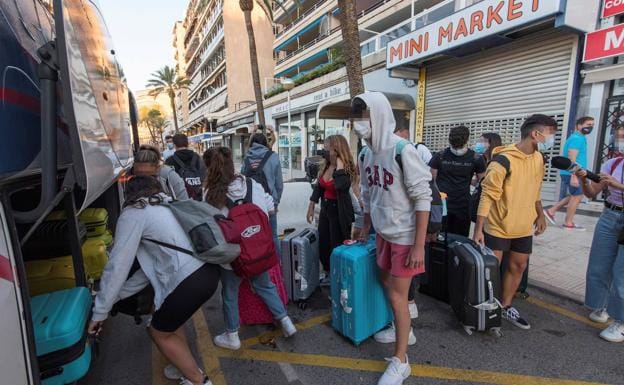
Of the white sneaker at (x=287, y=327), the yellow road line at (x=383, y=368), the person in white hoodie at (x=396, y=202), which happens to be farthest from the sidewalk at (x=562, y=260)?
the white sneaker at (x=287, y=327)

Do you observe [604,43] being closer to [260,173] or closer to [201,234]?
[260,173]

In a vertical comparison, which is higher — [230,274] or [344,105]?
[344,105]

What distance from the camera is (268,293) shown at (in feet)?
9.06

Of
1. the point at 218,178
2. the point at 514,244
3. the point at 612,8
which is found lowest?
the point at 514,244

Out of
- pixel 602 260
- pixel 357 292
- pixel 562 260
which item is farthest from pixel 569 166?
pixel 562 260

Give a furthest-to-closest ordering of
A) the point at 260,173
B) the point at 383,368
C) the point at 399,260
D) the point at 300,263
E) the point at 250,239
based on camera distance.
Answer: the point at 260,173 → the point at 300,263 → the point at 383,368 → the point at 250,239 → the point at 399,260

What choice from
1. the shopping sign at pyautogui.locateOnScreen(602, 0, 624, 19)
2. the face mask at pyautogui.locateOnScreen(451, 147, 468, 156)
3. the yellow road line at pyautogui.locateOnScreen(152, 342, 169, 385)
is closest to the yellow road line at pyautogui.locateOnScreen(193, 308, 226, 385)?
the yellow road line at pyautogui.locateOnScreen(152, 342, 169, 385)

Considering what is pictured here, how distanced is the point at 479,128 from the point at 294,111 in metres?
12.0

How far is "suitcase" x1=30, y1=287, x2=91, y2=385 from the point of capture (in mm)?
1644

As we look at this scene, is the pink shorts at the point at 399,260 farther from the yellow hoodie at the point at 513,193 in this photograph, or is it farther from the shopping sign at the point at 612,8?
the shopping sign at the point at 612,8

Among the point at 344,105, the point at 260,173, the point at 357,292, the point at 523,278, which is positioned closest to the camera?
A: the point at 357,292

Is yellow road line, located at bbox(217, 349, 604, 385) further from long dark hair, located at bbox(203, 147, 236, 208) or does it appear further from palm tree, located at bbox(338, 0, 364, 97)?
palm tree, located at bbox(338, 0, 364, 97)

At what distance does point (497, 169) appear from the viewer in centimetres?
269

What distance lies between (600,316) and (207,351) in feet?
11.5
